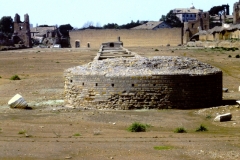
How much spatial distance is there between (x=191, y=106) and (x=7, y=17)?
347 feet

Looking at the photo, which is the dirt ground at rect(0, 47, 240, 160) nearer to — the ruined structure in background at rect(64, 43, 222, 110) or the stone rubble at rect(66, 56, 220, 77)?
the ruined structure in background at rect(64, 43, 222, 110)

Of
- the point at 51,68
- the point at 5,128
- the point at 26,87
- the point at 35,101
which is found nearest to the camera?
the point at 5,128

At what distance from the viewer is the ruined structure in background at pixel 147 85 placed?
1391 centimetres

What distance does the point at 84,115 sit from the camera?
43.5ft

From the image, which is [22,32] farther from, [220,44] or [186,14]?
[186,14]

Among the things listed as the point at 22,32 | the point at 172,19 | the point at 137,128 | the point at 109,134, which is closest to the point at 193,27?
the point at 22,32

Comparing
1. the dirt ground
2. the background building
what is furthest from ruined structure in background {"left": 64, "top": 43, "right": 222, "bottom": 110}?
the background building

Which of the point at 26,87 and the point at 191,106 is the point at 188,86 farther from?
the point at 26,87

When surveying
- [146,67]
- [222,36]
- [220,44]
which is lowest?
[220,44]

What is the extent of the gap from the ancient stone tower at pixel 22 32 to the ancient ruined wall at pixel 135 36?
349 inches

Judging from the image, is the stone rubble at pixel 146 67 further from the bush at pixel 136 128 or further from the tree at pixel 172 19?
the tree at pixel 172 19

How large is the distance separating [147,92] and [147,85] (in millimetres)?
183

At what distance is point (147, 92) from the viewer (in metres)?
13.9

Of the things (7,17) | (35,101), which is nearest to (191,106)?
(35,101)
